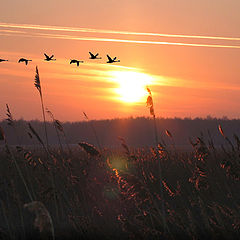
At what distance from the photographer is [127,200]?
6.91m

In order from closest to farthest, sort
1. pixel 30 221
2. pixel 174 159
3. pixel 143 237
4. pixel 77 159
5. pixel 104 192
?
pixel 143 237, pixel 30 221, pixel 104 192, pixel 174 159, pixel 77 159

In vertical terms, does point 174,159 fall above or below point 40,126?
below

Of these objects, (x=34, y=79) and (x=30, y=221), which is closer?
(x=34, y=79)

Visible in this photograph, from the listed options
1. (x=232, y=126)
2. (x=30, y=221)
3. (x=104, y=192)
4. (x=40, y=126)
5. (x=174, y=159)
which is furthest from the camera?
(x=40, y=126)

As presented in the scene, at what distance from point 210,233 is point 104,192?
260 centimetres

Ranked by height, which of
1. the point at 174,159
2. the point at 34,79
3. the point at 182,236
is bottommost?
the point at 182,236

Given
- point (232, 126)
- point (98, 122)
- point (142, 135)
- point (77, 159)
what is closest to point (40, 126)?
point (98, 122)

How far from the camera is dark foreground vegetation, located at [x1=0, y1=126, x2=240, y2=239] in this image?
4.99 m

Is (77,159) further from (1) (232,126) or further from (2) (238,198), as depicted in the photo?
(1) (232,126)

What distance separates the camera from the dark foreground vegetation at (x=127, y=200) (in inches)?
197

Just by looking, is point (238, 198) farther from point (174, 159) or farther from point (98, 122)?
point (98, 122)

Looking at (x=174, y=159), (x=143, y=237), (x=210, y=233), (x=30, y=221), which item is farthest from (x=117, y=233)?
(x=174, y=159)

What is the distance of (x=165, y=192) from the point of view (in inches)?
303

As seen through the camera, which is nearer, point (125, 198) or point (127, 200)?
point (125, 198)
